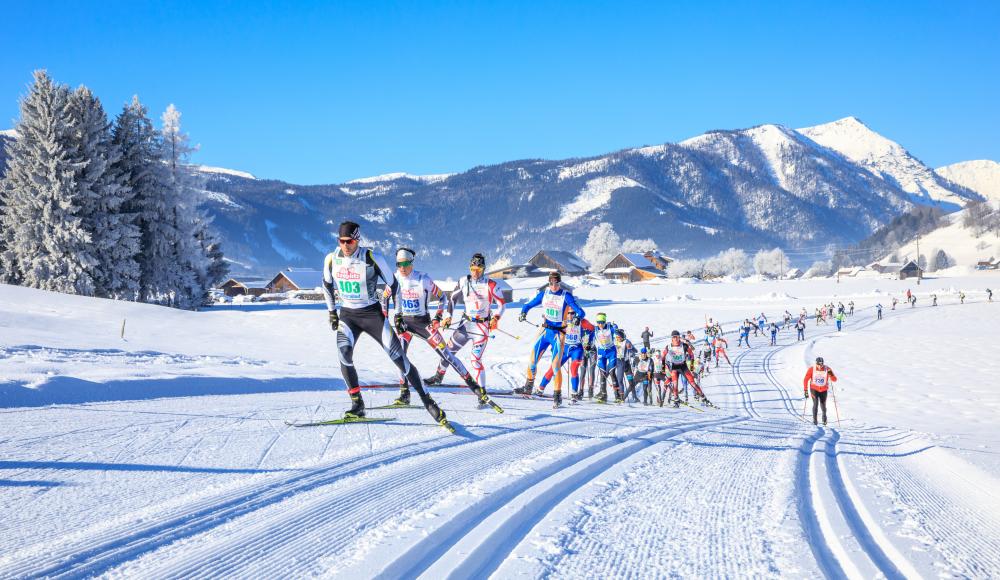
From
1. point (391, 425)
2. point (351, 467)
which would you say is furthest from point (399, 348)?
point (351, 467)

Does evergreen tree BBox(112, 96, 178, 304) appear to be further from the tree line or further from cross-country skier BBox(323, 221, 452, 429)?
cross-country skier BBox(323, 221, 452, 429)

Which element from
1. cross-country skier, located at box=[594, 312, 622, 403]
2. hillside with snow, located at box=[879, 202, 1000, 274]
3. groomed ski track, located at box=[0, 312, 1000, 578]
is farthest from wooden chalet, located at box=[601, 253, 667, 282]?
groomed ski track, located at box=[0, 312, 1000, 578]

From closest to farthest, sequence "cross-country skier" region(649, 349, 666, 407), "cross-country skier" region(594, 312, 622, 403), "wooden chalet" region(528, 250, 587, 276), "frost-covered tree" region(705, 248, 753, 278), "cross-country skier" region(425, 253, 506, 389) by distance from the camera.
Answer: "cross-country skier" region(425, 253, 506, 389), "cross-country skier" region(594, 312, 622, 403), "cross-country skier" region(649, 349, 666, 407), "wooden chalet" region(528, 250, 587, 276), "frost-covered tree" region(705, 248, 753, 278)

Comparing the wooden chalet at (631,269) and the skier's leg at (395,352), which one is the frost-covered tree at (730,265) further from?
the skier's leg at (395,352)

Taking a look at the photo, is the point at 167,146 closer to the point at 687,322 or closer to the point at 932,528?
the point at 687,322

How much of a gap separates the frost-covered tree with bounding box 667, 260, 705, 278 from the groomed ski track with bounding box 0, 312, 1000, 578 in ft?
433

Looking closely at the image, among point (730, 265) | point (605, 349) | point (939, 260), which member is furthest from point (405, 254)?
point (939, 260)

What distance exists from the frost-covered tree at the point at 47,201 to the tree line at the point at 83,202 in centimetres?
5

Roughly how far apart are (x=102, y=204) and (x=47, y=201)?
229 cm

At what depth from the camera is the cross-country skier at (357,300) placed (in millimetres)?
6699

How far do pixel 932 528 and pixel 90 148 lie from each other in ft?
125

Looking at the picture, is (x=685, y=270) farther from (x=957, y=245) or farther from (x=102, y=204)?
(x=102, y=204)

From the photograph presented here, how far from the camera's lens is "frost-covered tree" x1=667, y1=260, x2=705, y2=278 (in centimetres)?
13550

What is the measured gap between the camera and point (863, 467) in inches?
253
